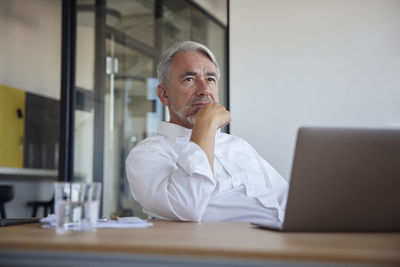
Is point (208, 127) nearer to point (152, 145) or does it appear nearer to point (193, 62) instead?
point (152, 145)

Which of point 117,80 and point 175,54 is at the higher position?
point 117,80

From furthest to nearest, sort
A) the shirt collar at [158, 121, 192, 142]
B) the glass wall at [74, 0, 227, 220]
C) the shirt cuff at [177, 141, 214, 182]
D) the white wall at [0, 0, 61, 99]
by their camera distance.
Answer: the white wall at [0, 0, 61, 99] → the glass wall at [74, 0, 227, 220] → the shirt collar at [158, 121, 192, 142] → the shirt cuff at [177, 141, 214, 182]

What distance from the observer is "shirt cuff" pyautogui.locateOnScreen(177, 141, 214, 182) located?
1359mm

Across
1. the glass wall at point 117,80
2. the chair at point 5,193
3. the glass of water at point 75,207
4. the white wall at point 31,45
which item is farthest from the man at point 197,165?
the white wall at point 31,45

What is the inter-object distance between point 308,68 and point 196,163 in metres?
1.65

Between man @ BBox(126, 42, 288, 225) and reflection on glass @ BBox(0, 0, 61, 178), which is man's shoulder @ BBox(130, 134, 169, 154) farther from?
reflection on glass @ BBox(0, 0, 61, 178)

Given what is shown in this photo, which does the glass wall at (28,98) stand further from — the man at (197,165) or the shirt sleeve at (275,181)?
the shirt sleeve at (275,181)

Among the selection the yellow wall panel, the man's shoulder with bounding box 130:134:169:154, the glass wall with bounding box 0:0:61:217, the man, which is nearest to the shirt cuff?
the man

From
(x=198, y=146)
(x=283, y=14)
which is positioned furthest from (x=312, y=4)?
(x=198, y=146)

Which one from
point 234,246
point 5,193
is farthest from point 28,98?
point 234,246

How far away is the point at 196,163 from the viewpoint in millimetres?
1368

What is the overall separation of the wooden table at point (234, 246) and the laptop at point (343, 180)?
4 centimetres

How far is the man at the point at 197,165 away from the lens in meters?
1.39

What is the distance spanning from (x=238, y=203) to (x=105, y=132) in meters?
2.41
